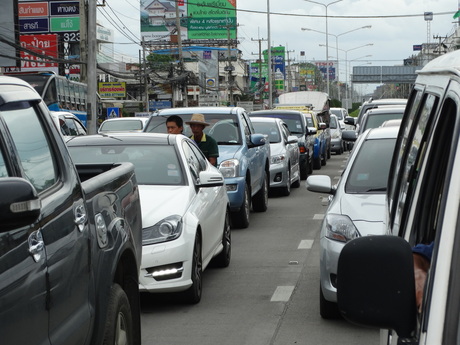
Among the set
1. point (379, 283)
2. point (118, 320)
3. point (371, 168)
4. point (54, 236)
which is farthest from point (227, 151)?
point (379, 283)

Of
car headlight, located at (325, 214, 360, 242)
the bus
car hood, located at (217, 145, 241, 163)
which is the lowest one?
car headlight, located at (325, 214, 360, 242)

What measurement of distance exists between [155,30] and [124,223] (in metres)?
105

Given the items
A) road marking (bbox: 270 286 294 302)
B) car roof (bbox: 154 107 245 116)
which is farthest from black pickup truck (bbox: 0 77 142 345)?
car roof (bbox: 154 107 245 116)

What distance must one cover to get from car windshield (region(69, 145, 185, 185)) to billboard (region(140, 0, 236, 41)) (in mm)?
85894

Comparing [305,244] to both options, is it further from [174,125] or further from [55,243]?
[55,243]

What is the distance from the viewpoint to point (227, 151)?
49.5ft

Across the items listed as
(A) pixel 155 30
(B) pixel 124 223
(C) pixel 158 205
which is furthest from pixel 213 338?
(A) pixel 155 30

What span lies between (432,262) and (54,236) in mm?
2025

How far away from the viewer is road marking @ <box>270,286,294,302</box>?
9.12m

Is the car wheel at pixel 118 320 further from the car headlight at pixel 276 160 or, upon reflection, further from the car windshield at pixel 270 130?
the car windshield at pixel 270 130

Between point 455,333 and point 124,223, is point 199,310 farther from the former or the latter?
point 455,333

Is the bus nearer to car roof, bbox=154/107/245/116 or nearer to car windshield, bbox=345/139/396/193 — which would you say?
car roof, bbox=154/107/245/116

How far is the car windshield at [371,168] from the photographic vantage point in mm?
8492

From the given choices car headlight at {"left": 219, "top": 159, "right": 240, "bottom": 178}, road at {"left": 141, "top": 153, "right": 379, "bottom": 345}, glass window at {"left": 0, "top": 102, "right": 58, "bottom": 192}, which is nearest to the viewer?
glass window at {"left": 0, "top": 102, "right": 58, "bottom": 192}
